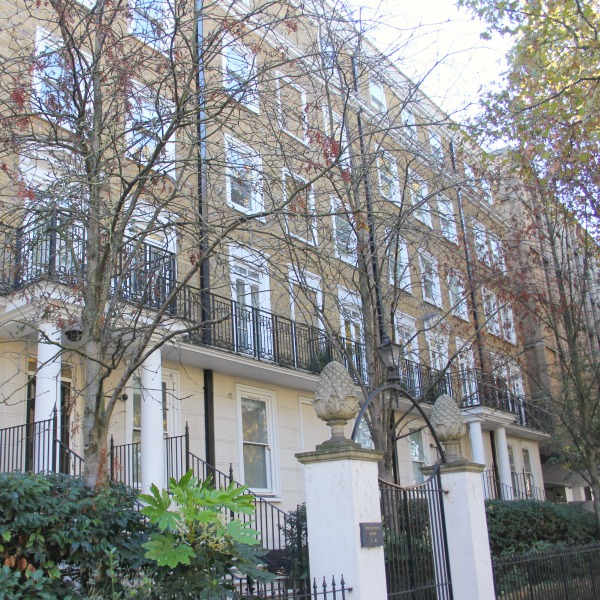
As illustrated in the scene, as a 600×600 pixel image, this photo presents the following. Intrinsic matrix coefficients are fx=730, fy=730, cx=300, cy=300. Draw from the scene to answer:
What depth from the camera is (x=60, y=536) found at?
638 cm

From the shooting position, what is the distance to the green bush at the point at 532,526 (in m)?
16.0

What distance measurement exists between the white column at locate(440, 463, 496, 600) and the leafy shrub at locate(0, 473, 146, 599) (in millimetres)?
3929

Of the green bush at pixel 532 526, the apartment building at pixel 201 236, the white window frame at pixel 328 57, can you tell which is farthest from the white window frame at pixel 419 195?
the green bush at pixel 532 526

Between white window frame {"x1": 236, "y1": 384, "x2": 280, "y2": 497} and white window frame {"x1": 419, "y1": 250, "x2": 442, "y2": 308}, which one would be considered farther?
white window frame {"x1": 236, "y1": 384, "x2": 280, "y2": 497}

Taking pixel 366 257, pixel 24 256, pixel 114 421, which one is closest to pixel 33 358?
pixel 114 421

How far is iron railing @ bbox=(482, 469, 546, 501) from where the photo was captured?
23234 millimetres

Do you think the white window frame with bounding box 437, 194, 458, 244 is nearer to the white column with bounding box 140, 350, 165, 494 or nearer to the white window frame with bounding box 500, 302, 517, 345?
the white window frame with bounding box 500, 302, 517, 345

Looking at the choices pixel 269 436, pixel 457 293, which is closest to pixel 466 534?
pixel 269 436

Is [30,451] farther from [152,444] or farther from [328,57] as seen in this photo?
[328,57]

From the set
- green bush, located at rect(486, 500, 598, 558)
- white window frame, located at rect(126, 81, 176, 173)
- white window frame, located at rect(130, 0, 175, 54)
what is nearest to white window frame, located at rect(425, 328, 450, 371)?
green bush, located at rect(486, 500, 598, 558)

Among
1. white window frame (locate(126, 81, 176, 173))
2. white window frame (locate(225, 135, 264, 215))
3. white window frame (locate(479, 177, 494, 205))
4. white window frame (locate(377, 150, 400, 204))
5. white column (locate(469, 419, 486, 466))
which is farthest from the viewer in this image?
white column (locate(469, 419, 486, 466))

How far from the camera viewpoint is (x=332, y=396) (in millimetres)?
7215

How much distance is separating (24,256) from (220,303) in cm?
681

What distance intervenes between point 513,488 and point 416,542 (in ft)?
61.6
